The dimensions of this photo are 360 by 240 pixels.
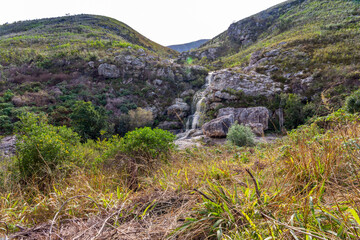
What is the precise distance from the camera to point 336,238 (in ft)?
3.02

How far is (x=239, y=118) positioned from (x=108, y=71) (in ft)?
71.0

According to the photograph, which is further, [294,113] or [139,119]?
[139,119]

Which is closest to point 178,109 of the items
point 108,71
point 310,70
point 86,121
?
point 86,121

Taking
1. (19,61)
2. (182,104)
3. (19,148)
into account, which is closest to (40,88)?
(19,61)

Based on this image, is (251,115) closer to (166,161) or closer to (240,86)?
(240,86)

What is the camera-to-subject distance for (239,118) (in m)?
13.5

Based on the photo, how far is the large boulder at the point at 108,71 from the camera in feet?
82.7

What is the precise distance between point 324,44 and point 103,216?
2774 centimetres

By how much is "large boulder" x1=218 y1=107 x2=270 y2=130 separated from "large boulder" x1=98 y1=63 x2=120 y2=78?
19307 mm

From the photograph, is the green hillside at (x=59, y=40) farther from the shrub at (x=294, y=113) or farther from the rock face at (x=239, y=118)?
the shrub at (x=294, y=113)

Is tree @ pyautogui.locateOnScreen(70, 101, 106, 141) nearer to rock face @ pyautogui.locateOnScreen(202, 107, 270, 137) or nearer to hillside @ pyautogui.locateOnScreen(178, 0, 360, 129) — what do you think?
rock face @ pyautogui.locateOnScreen(202, 107, 270, 137)

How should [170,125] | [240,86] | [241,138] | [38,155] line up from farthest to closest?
[170,125], [240,86], [241,138], [38,155]

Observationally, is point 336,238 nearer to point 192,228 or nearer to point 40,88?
point 192,228

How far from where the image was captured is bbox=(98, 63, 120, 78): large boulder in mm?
25195
